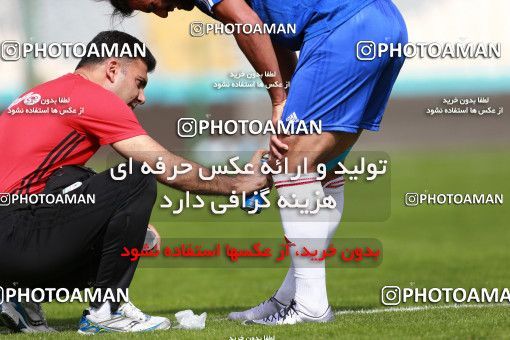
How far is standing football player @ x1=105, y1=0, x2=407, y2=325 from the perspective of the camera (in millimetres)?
5133

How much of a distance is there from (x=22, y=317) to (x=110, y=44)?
1529mm

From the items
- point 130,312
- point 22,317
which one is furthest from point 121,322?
point 22,317

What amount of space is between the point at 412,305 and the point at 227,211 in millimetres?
1350

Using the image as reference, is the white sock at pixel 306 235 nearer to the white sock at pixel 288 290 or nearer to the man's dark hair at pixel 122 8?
the white sock at pixel 288 290

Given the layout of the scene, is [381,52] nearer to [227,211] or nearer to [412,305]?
[227,211]

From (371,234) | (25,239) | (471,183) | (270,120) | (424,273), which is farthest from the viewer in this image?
(471,183)

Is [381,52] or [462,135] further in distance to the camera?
[462,135]

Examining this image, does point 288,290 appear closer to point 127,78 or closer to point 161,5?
point 127,78

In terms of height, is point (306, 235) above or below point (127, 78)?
below

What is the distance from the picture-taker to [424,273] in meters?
10.4

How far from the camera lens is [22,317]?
17.7 feet

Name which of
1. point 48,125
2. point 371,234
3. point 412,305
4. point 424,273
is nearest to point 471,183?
point 371,234

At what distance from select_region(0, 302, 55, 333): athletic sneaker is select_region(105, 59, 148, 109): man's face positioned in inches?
48.0

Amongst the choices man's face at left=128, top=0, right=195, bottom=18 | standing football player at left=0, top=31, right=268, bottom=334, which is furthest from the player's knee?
man's face at left=128, top=0, right=195, bottom=18
